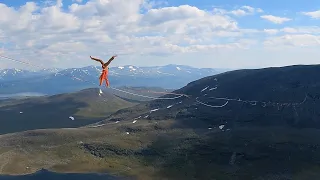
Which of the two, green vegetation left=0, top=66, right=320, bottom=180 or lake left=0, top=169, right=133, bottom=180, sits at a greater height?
green vegetation left=0, top=66, right=320, bottom=180

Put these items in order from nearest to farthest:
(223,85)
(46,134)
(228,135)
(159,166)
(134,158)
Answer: (159,166)
(134,158)
(228,135)
(46,134)
(223,85)

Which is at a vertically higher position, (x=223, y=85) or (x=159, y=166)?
(x=223, y=85)

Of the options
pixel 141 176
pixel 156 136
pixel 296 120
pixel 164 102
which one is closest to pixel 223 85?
pixel 164 102

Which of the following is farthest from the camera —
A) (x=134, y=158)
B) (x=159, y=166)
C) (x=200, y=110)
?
(x=200, y=110)

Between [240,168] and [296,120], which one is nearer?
[240,168]

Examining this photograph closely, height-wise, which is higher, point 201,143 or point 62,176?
point 201,143

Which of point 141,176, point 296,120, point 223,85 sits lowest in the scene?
point 141,176

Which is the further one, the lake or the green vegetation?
the green vegetation

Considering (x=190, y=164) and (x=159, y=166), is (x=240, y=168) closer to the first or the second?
(x=190, y=164)

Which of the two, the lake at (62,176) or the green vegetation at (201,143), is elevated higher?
the green vegetation at (201,143)

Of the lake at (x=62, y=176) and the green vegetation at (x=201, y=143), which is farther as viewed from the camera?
the green vegetation at (x=201, y=143)

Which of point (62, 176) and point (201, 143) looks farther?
point (201, 143)
